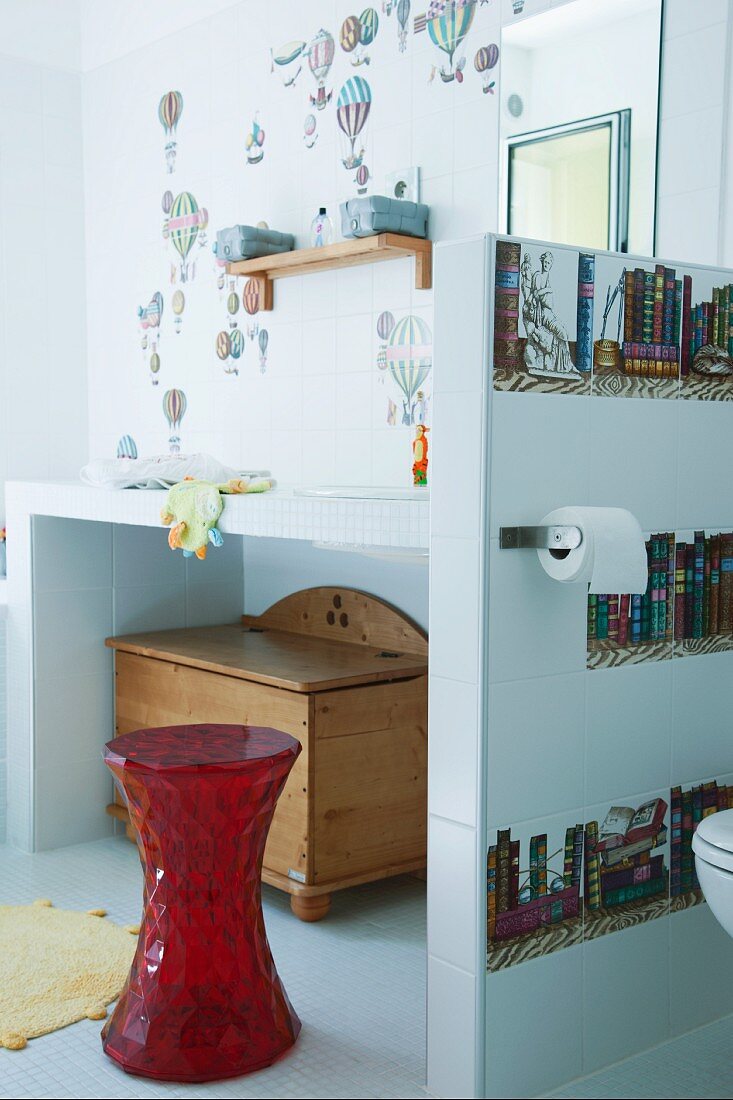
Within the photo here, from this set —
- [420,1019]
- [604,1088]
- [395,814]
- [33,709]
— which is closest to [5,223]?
[33,709]

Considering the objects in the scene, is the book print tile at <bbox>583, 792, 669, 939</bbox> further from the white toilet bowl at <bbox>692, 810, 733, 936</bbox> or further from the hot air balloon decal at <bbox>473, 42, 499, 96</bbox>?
the hot air balloon decal at <bbox>473, 42, 499, 96</bbox>

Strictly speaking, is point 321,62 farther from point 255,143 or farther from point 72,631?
point 72,631

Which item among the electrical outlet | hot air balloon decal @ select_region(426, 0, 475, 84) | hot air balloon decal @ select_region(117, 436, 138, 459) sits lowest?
hot air balloon decal @ select_region(117, 436, 138, 459)

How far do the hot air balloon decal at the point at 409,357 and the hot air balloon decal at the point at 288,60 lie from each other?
844 mm

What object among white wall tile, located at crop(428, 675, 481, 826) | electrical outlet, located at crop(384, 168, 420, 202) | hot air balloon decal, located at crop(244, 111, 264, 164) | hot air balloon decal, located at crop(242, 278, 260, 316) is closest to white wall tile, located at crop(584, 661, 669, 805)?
white wall tile, located at crop(428, 675, 481, 826)

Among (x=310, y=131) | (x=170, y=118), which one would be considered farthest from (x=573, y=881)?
(x=170, y=118)

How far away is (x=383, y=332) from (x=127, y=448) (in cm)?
130

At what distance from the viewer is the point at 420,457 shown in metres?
2.70

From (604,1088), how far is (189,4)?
3.24 metres

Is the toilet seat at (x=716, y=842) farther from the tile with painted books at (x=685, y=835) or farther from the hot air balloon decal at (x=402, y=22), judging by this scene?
the hot air balloon decal at (x=402, y=22)

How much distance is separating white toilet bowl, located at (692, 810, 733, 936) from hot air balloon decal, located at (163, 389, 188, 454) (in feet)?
7.69

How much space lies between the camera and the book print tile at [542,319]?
1744mm

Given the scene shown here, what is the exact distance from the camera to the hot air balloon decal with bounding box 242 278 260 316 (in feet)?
11.0

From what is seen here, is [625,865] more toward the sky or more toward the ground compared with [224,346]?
more toward the ground
